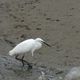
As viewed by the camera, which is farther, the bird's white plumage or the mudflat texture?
the mudflat texture

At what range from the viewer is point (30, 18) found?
563 inches

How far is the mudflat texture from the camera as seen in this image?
37.7 ft

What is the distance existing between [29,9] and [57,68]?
187 inches

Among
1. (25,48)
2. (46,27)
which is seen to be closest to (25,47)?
(25,48)

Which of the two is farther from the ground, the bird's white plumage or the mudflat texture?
the bird's white plumage

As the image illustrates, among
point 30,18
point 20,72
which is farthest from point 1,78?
point 30,18

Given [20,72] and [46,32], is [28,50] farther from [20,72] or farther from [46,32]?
[46,32]

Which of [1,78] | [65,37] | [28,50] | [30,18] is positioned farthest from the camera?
[30,18]

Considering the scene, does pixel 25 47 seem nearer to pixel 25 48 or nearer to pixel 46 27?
pixel 25 48

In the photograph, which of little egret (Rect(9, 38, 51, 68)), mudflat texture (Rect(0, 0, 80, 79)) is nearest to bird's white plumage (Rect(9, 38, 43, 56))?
little egret (Rect(9, 38, 51, 68))

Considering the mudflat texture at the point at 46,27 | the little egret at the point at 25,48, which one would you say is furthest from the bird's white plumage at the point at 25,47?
the mudflat texture at the point at 46,27

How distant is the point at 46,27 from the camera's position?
13523 millimetres

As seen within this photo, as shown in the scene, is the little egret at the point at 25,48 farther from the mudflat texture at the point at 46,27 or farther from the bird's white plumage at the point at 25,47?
the mudflat texture at the point at 46,27

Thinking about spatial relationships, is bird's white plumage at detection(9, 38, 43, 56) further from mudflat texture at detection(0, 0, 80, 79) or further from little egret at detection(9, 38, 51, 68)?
mudflat texture at detection(0, 0, 80, 79)
